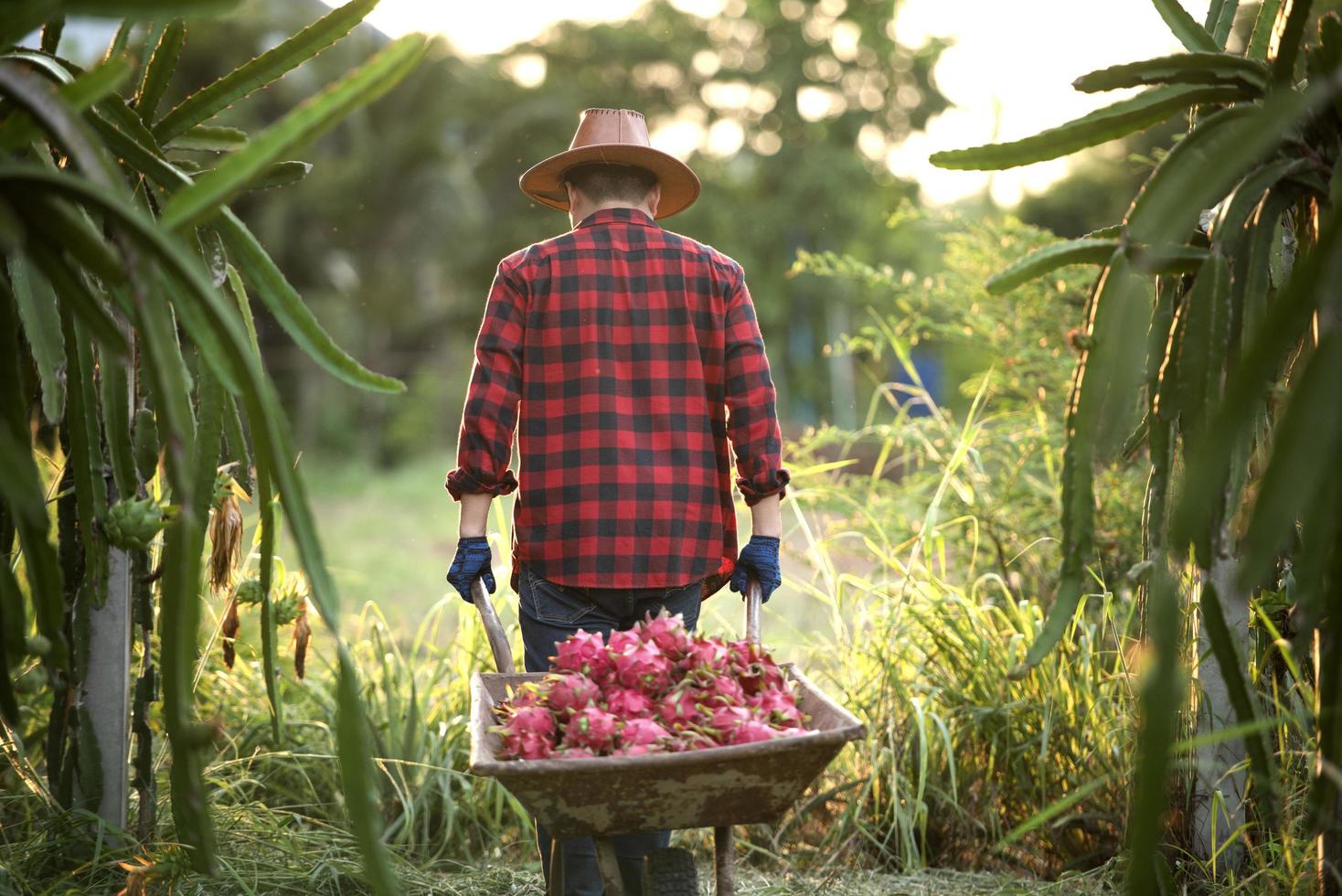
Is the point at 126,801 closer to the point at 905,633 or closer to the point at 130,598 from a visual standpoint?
the point at 130,598

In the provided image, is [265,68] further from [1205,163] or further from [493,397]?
[1205,163]

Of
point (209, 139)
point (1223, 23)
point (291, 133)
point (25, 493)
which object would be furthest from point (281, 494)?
point (1223, 23)

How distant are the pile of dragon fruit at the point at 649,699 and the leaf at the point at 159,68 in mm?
1217

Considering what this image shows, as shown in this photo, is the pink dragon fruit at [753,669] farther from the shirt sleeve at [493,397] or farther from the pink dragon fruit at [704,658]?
the shirt sleeve at [493,397]

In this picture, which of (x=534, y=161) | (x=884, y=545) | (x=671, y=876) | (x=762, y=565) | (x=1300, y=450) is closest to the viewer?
(x=1300, y=450)

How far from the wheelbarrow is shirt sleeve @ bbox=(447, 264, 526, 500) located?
54 centimetres

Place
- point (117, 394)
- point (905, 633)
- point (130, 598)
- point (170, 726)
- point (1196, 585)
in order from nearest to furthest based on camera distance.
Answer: point (170, 726), point (117, 394), point (1196, 585), point (130, 598), point (905, 633)

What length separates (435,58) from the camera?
47.8 ft

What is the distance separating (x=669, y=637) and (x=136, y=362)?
1.18 metres

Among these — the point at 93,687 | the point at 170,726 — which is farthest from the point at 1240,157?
the point at 93,687

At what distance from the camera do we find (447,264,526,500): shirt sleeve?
2.26 m

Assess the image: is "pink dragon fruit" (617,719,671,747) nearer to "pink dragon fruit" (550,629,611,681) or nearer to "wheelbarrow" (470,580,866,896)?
"wheelbarrow" (470,580,866,896)

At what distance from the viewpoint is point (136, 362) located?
2.19 m

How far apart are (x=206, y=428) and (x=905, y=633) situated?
6.15 feet
